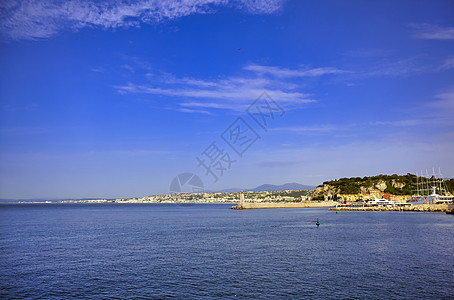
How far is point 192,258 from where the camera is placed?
42.2 meters

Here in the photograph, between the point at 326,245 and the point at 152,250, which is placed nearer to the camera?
the point at 152,250

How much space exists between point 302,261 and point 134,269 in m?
19.8

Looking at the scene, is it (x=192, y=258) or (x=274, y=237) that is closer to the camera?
(x=192, y=258)

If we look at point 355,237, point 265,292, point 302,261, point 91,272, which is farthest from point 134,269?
point 355,237

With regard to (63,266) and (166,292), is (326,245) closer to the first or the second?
(166,292)

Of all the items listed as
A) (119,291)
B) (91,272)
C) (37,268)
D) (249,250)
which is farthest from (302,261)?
(37,268)

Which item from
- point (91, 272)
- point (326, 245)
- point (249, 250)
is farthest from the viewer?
point (326, 245)

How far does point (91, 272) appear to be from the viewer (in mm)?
35375

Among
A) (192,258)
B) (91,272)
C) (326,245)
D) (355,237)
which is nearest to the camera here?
(91,272)

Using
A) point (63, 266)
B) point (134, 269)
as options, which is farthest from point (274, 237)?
point (63, 266)

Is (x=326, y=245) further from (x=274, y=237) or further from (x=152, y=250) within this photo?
(x=152, y=250)

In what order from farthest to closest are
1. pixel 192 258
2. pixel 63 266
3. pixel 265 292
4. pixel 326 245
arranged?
pixel 326 245
pixel 192 258
pixel 63 266
pixel 265 292

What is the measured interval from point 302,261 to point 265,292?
13760mm

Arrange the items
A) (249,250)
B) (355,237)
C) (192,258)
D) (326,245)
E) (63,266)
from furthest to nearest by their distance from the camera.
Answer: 1. (355,237)
2. (326,245)
3. (249,250)
4. (192,258)
5. (63,266)
